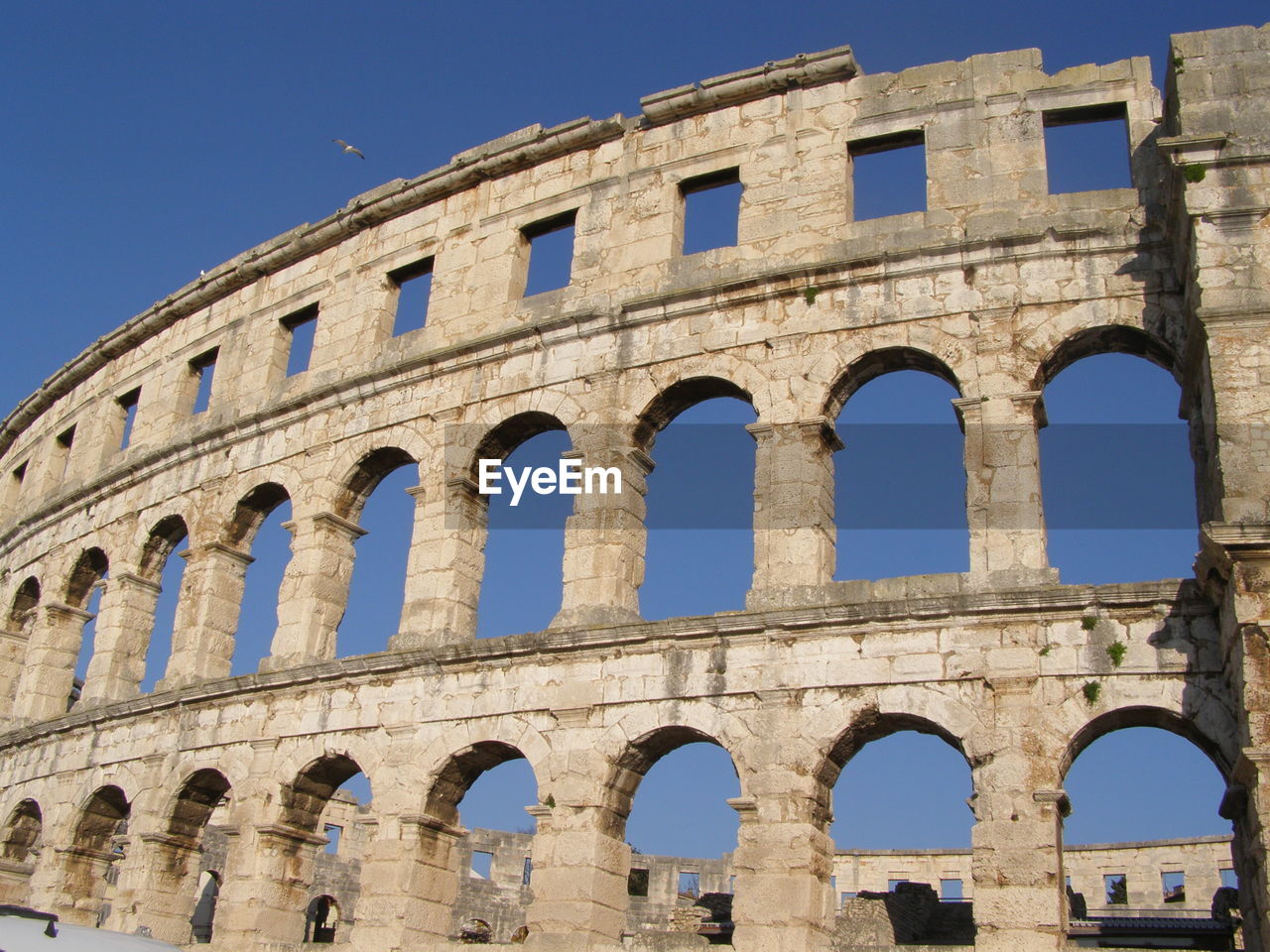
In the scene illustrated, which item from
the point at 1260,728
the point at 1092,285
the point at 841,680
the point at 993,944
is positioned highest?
the point at 1092,285

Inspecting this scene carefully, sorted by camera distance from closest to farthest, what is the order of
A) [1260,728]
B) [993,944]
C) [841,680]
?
[1260,728] → [993,944] → [841,680]

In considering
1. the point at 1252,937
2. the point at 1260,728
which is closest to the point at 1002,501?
the point at 1260,728

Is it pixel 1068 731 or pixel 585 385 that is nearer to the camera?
pixel 1068 731

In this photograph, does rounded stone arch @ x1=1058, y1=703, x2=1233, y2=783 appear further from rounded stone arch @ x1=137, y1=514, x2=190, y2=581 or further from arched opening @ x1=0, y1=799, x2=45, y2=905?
arched opening @ x1=0, y1=799, x2=45, y2=905

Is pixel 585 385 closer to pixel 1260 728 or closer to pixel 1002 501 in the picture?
pixel 1002 501

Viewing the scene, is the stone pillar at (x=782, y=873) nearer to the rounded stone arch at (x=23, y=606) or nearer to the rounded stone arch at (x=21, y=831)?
the rounded stone arch at (x=21, y=831)

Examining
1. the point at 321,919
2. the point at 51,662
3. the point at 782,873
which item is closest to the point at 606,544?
the point at 782,873

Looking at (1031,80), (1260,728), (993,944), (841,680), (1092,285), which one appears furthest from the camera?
(1031,80)
